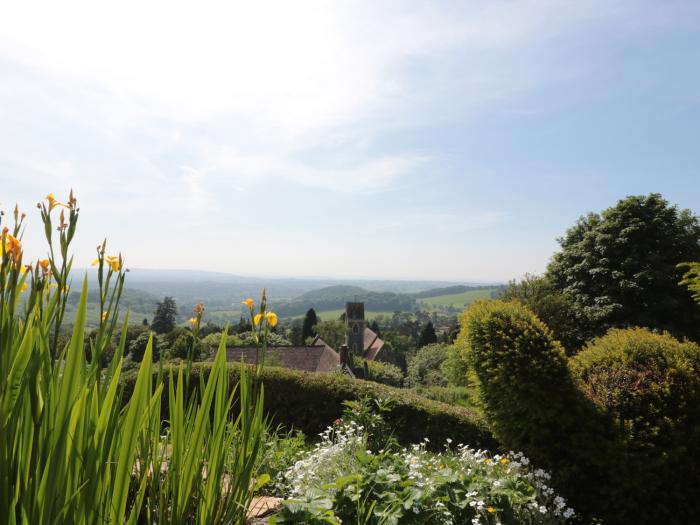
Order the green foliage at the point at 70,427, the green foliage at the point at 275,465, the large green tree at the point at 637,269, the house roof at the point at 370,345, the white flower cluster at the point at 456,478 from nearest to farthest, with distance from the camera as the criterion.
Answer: the green foliage at the point at 70,427
the white flower cluster at the point at 456,478
the green foliage at the point at 275,465
the large green tree at the point at 637,269
the house roof at the point at 370,345

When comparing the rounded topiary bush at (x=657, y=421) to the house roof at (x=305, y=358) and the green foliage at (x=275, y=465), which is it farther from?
the house roof at (x=305, y=358)

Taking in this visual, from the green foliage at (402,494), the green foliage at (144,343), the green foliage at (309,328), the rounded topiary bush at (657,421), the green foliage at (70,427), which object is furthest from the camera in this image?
the green foliage at (309,328)

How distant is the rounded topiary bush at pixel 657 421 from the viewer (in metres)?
4.40

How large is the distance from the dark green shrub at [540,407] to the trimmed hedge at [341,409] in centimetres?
158

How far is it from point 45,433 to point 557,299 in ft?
57.8

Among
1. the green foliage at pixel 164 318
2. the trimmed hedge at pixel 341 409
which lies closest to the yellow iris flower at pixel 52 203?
the trimmed hedge at pixel 341 409

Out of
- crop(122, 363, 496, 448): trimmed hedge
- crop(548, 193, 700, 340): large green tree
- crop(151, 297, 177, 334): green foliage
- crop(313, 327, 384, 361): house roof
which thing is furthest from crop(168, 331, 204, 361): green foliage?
crop(151, 297, 177, 334): green foliage

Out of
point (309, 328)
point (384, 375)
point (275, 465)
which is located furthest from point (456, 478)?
point (309, 328)

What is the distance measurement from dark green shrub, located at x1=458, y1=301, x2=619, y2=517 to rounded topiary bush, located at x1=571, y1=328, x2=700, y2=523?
0.75 ft

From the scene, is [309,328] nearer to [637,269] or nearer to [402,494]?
[637,269]

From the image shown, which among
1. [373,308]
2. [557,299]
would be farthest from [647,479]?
[373,308]

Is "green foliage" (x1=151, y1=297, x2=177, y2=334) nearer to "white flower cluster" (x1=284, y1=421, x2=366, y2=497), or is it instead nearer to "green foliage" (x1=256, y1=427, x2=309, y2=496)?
"green foliage" (x1=256, y1=427, x2=309, y2=496)

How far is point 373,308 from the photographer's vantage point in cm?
18888

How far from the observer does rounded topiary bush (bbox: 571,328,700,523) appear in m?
4.40
